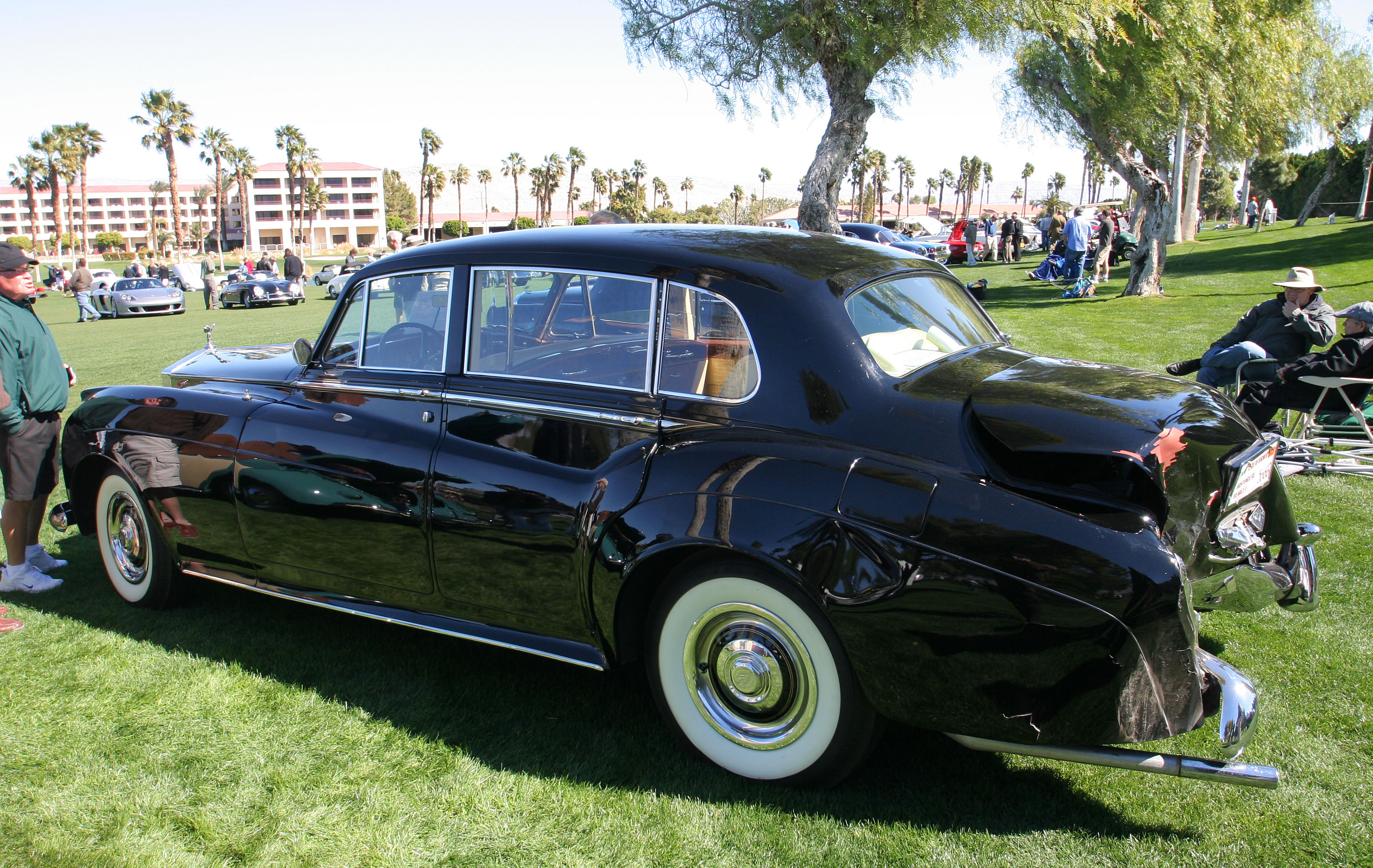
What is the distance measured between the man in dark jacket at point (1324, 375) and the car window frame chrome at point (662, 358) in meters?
4.46

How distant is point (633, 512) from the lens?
2896 mm

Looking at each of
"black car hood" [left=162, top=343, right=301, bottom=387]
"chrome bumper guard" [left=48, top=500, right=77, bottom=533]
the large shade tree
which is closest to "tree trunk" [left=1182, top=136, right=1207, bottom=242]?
the large shade tree

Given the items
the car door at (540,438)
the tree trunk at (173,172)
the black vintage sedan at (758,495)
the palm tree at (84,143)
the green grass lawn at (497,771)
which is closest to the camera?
the black vintage sedan at (758,495)

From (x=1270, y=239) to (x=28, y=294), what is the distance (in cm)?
3505

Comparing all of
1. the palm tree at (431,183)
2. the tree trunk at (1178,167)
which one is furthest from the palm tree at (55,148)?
the tree trunk at (1178,167)

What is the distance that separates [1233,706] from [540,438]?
7.59 feet

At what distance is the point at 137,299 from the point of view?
28.7 m

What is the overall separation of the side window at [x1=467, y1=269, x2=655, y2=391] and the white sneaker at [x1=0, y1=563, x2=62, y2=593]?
3.06 m

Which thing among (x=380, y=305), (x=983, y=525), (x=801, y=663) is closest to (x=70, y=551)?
(x=380, y=305)

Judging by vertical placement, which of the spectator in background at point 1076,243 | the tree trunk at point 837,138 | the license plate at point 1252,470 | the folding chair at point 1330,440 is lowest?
the folding chair at point 1330,440

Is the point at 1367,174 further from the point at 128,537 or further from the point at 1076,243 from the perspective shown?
the point at 128,537

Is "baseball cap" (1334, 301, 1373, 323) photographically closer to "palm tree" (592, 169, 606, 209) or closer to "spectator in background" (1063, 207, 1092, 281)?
"spectator in background" (1063, 207, 1092, 281)

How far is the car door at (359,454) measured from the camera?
3477mm

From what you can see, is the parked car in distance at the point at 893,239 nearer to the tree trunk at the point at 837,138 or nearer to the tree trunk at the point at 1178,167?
the tree trunk at the point at 1178,167
